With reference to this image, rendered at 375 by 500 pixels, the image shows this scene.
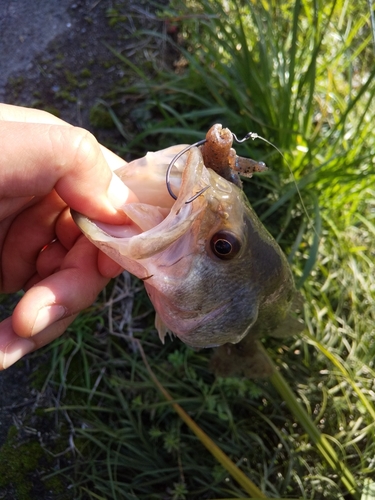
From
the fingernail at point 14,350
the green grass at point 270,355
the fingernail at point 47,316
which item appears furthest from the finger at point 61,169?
the green grass at point 270,355

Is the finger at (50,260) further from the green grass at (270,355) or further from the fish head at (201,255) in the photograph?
the green grass at (270,355)

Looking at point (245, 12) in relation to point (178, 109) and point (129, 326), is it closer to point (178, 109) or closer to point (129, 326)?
point (178, 109)

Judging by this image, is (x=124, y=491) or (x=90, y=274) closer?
(x=90, y=274)

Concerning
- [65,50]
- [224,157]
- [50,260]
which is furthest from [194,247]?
[65,50]

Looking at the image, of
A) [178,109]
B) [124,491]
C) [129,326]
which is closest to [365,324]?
[129,326]

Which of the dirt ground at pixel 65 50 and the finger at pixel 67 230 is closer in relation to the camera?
the finger at pixel 67 230

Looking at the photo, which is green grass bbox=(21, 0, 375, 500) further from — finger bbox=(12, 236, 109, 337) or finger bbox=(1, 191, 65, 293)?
finger bbox=(12, 236, 109, 337)
